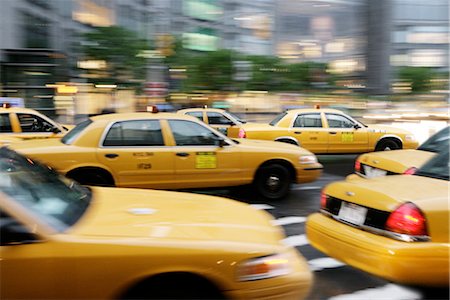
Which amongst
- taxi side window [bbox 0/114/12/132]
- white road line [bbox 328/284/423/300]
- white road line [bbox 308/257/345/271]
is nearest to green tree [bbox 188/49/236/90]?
taxi side window [bbox 0/114/12/132]

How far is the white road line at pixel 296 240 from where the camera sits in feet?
18.5

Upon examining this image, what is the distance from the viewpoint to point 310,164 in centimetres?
804

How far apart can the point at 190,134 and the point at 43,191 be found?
4.26 m

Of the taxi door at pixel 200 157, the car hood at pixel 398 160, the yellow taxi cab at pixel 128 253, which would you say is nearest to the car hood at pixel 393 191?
the yellow taxi cab at pixel 128 253

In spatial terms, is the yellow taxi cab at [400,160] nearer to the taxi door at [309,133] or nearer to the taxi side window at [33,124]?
the taxi door at [309,133]

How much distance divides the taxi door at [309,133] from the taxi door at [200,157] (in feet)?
15.7

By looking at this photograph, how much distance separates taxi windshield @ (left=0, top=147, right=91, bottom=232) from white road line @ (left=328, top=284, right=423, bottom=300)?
225 cm

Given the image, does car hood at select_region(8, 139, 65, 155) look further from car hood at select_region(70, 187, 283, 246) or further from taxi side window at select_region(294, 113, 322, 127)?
taxi side window at select_region(294, 113, 322, 127)

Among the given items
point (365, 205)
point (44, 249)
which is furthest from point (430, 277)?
point (44, 249)

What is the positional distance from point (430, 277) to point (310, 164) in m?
4.42

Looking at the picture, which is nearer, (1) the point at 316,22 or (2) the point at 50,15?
(2) the point at 50,15

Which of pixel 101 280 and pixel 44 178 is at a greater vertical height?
pixel 44 178

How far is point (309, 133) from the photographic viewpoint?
12.2 m

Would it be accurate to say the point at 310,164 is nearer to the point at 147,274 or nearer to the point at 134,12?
the point at 147,274
